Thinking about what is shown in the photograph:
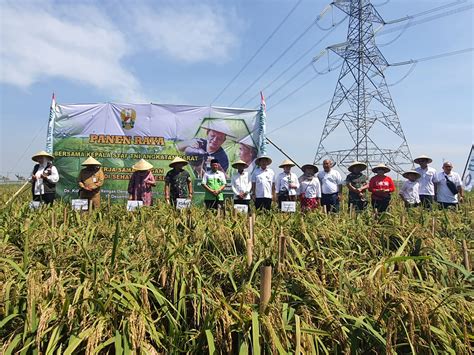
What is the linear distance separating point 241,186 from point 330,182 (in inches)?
66.5

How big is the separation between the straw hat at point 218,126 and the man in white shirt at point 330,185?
2546 mm

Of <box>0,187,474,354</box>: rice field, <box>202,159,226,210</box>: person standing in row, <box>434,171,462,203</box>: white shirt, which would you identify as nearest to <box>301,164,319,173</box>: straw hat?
<box>202,159,226,210</box>: person standing in row

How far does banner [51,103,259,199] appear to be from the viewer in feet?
26.4

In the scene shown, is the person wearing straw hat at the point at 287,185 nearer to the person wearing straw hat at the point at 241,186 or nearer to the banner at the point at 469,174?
the person wearing straw hat at the point at 241,186

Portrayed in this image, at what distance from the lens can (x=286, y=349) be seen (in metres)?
1.93

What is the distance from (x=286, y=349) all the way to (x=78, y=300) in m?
1.18

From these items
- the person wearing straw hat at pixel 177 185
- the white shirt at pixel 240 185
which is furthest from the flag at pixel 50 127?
the white shirt at pixel 240 185

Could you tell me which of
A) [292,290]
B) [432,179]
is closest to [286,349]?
[292,290]

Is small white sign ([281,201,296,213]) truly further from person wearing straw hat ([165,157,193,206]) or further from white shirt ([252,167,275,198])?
person wearing straw hat ([165,157,193,206])

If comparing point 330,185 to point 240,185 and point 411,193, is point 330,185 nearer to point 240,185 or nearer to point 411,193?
point 411,193

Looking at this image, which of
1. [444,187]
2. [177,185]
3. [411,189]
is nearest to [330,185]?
[411,189]

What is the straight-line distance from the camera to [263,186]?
668 centimetres

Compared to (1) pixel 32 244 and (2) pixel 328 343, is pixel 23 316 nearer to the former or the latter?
(1) pixel 32 244

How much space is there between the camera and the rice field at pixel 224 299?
196 centimetres
